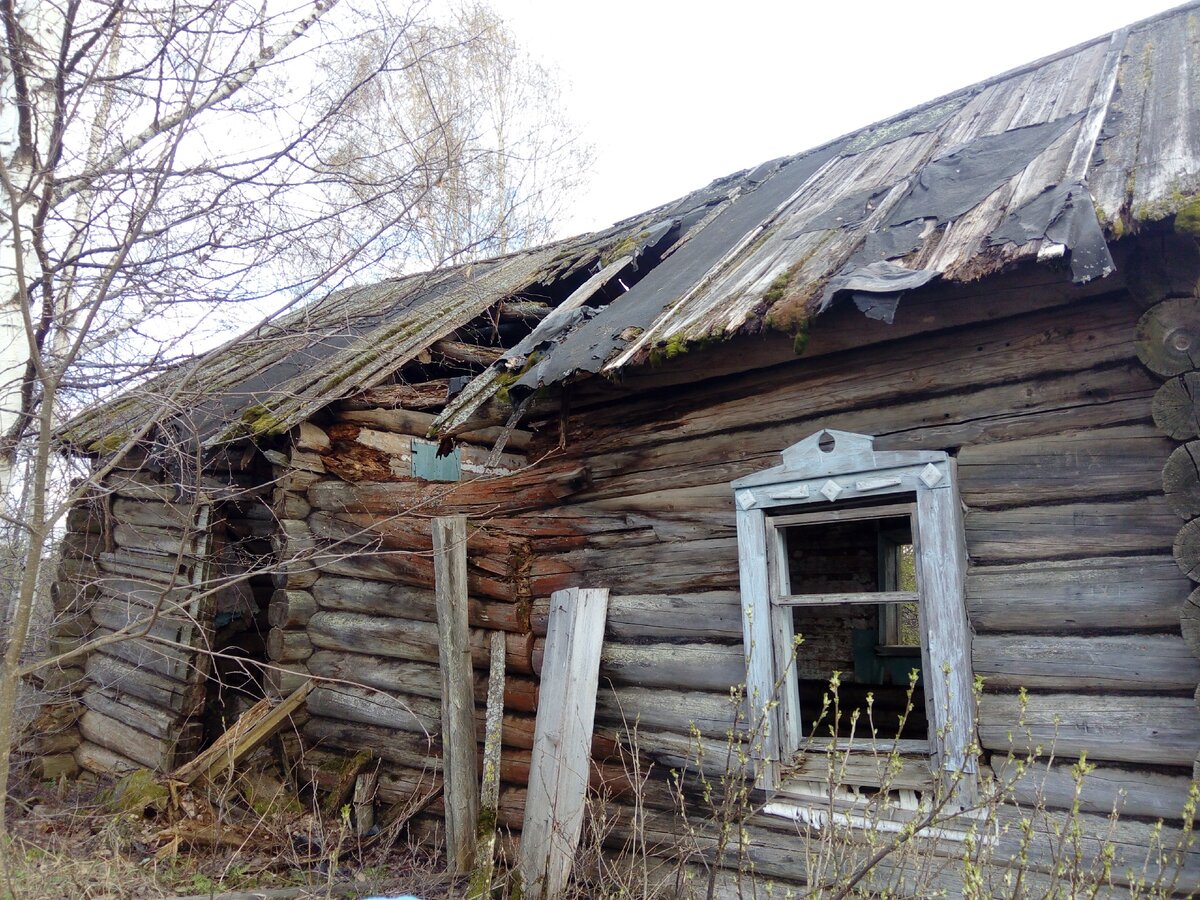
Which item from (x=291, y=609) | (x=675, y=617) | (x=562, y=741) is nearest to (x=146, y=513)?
(x=291, y=609)

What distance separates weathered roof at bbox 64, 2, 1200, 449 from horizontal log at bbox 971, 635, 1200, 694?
1.41 meters

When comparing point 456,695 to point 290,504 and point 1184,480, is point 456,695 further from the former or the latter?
point 1184,480

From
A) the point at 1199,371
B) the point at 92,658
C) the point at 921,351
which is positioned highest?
the point at 921,351

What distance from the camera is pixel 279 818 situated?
529 cm

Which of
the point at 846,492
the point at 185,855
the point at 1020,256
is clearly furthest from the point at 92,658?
the point at 1020,256

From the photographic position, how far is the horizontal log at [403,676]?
5000 millimetres

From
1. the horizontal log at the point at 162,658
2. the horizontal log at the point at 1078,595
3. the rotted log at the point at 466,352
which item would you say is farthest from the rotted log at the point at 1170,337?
the horizontal log at the point at 162,658

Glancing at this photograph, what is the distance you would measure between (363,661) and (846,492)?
3654mm

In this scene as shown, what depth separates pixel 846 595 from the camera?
3.74 m

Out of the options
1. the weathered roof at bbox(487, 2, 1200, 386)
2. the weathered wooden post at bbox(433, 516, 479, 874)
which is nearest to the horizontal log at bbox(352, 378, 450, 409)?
the weathered wooden post at bbox(433, 516, 479, 874)

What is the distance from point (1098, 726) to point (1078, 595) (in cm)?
49

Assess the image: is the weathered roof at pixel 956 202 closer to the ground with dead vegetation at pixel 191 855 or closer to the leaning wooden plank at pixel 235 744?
the ground with dead vegetation at pixel 191 855

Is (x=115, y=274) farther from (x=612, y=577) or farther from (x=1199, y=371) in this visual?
(x=1199, y=371)

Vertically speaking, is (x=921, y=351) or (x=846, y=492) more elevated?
(x=921, y=351)
